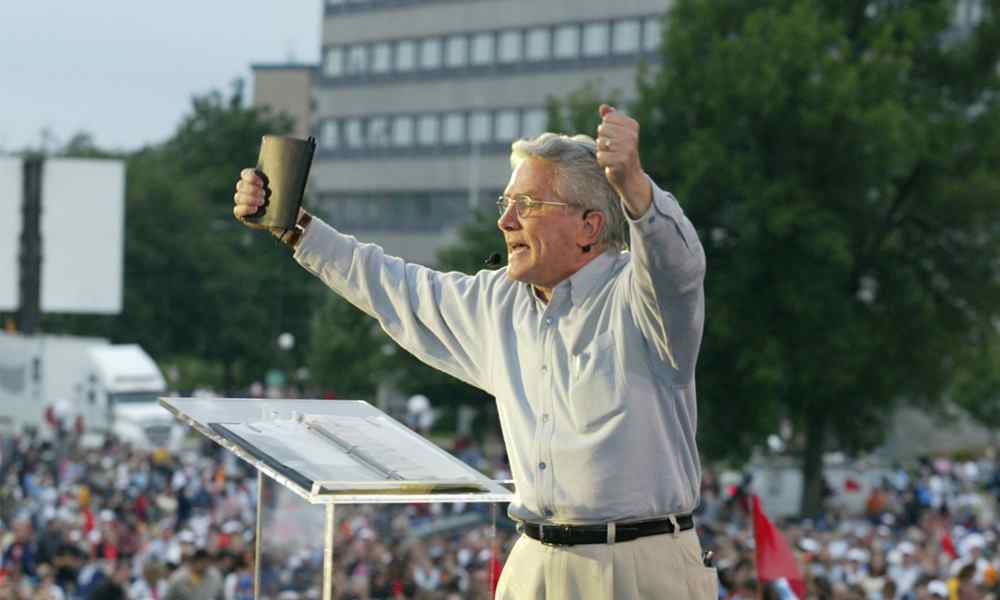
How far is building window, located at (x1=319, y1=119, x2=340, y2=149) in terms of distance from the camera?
233ft

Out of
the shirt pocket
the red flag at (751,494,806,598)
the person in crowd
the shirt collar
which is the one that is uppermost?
the shirt collar

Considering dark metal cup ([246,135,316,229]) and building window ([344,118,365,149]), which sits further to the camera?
building window ([344,118,365,149])

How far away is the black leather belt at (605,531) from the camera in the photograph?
3.85m

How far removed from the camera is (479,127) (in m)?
65.4

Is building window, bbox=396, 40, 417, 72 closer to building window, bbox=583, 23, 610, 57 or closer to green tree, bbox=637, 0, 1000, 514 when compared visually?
building window, bbox=583, 23, 610, 57

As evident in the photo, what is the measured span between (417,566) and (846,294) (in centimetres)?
2520

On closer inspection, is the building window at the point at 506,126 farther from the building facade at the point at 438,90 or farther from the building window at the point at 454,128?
the building window at the point at 454,128

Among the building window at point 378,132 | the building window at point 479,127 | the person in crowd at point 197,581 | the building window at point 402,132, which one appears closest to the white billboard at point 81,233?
the person in crowd at point 197,581

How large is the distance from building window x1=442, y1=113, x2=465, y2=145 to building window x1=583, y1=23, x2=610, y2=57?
616cm

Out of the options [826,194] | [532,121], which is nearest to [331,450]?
[826,194]

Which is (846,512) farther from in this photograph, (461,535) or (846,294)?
(461,535)

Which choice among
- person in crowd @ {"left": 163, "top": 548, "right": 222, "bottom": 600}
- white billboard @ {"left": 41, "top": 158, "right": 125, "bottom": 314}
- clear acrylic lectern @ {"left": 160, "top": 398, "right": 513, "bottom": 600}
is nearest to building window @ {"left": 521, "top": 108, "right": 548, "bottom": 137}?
white billboard @ {"left": 41, "top": 158, "right": 125, "bottom": 314}

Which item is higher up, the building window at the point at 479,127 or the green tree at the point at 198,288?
the building window at the point at 479,127

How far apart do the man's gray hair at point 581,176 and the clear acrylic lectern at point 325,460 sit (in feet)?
2.16
